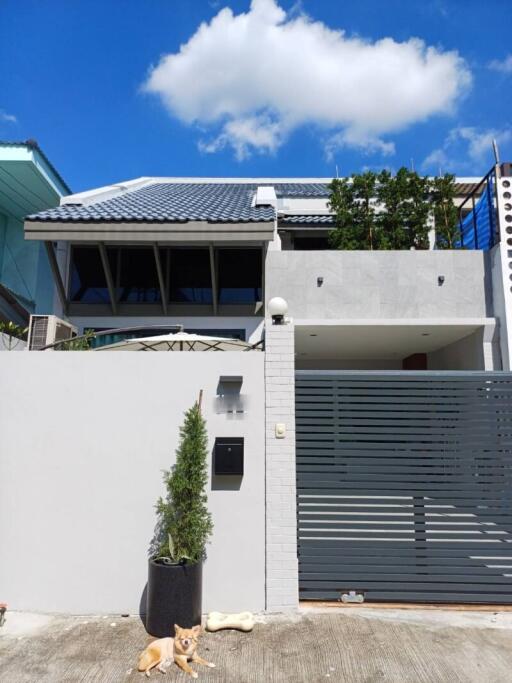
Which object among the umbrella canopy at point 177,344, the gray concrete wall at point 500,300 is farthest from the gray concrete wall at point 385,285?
the umbrella canopy at point 177,344

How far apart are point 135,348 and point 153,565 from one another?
305 centimetres

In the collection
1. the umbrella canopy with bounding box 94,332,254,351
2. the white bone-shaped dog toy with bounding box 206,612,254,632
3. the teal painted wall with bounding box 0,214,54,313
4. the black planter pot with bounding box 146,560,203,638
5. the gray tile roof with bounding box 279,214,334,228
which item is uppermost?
the gray tile roof with bounding box 279,214,334,228

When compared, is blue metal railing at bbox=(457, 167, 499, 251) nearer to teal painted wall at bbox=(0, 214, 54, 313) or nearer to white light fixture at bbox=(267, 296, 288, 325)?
white light fixture at bbox=(267, 296, 288, 325)

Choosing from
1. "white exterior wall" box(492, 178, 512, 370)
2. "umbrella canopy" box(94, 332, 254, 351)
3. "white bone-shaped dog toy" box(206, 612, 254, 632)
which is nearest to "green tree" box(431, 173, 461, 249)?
"white exterior wall" box(492, 178, 512, 370)

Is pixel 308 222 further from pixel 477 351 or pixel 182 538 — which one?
pixel 182 538

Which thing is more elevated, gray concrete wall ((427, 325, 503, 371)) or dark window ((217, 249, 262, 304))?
dark window ((217, 249, 262, 304))

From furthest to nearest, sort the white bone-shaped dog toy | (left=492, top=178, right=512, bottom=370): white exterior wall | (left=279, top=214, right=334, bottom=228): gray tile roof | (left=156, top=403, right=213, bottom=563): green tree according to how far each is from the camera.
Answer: (left=279, top=214, right=334, bottom=228): gray tile roof
(left=492, top=178, right=512, bottom=370): white exterior wall
(left=156, top=403, right=213, bottom=563): green tree
the white bone-shaped dog toy

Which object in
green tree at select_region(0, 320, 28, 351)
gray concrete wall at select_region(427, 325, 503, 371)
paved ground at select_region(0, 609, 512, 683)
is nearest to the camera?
paved ground at select_region(0, 609, 512, 683)

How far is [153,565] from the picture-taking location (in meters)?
4.27

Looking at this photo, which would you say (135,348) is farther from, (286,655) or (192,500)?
(286,655)

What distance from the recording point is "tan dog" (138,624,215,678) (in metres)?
3.65

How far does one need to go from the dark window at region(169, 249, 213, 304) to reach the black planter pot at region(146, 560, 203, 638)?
23.1 ft

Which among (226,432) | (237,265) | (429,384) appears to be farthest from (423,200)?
(226,432)

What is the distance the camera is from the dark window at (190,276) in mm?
10508
